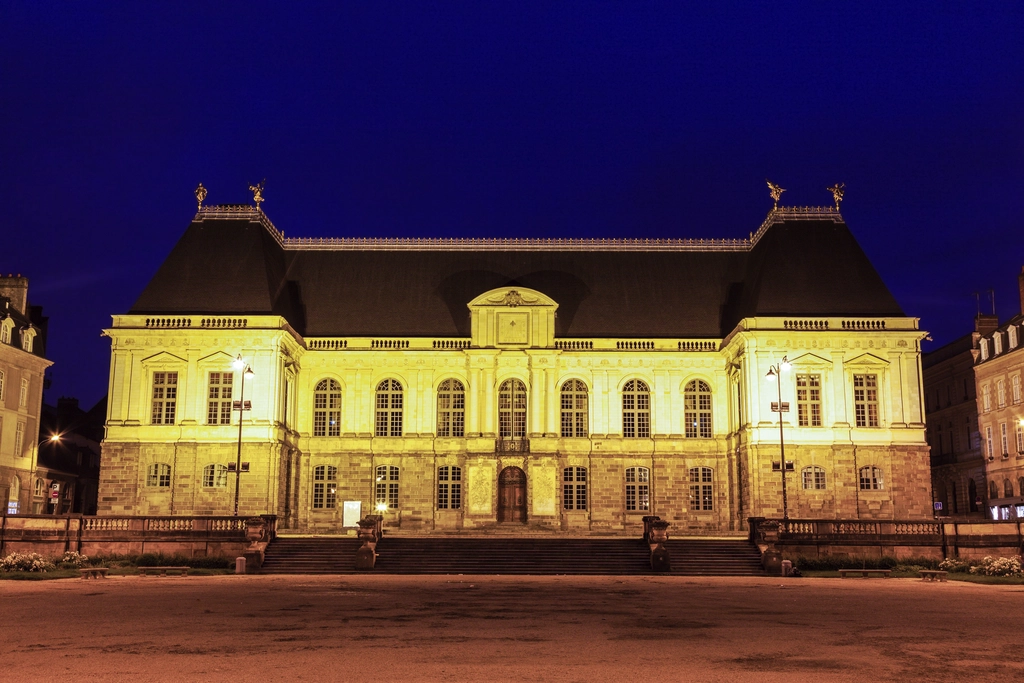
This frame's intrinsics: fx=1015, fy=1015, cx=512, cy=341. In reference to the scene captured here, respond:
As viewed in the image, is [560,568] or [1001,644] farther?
[560,568]

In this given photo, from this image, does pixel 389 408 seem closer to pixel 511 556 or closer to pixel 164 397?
pixel 164 397

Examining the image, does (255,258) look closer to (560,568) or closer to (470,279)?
(470,279)

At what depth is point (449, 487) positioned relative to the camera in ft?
161

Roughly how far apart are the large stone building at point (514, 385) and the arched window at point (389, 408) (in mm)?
109

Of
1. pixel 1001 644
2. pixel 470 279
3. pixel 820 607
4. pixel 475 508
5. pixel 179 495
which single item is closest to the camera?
pixel 1001 644

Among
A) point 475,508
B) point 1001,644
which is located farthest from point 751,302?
point 1001,644

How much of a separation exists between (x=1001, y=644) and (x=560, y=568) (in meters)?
20.2

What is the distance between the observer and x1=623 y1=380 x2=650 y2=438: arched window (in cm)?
4962

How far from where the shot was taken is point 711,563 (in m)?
34.3

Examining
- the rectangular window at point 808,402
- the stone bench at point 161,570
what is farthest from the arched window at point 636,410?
the stone bench at point 161,570

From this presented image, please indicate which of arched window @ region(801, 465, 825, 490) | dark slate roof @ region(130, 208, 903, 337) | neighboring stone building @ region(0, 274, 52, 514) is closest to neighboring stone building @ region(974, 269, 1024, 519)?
dark slate roof @ region(130, 208, 903, 337)

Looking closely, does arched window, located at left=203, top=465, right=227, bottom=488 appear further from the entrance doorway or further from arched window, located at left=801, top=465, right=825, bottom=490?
arched window, located at left=801, top=465, right=825, bottom=490

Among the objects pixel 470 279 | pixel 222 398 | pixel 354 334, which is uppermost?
pixel 470 279

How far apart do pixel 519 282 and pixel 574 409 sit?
25.4 feet
